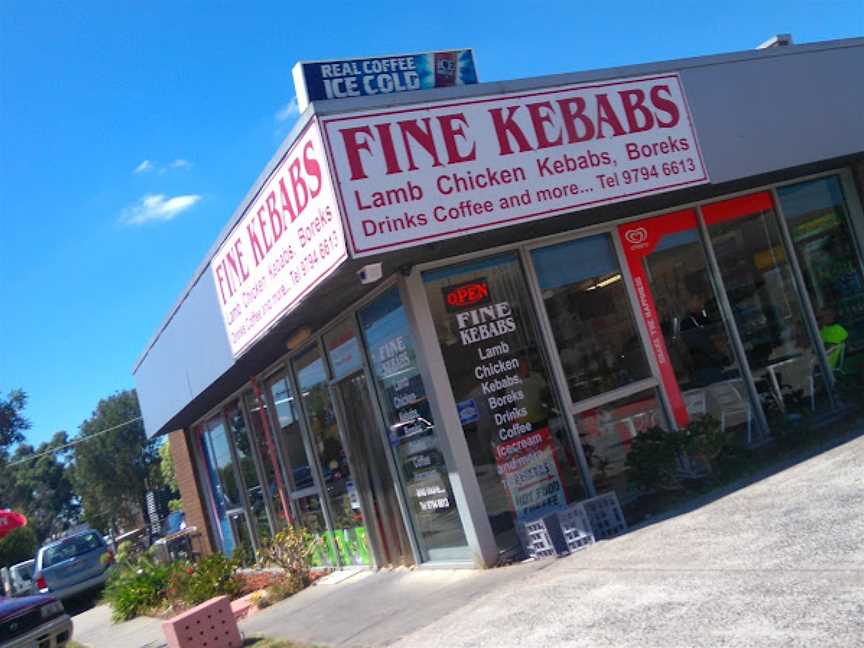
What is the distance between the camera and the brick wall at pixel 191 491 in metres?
17.9

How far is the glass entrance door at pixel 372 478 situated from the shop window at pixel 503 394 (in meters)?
1.64

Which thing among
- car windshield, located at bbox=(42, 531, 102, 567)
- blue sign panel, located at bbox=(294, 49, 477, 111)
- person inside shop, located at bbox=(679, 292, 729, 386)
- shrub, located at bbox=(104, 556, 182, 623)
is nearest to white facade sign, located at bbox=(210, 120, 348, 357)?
blue sign panel, located at bbox=(294, 49, 477, 111)

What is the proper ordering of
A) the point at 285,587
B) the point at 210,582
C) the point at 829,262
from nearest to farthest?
the point at 829,262 < the point at 285,587 < the point at 210,582

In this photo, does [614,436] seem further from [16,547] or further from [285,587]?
[16,547]

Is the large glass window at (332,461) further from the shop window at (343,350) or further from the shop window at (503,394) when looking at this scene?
the shop window at (503,394)

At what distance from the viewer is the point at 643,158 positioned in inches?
327

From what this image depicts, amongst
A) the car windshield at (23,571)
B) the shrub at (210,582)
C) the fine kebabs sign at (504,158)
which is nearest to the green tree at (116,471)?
the car windshield at (23,571)

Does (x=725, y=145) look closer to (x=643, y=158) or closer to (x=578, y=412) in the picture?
(x=643, y=158)

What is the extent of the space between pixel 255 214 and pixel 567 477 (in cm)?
411

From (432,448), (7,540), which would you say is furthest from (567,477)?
(7,540)

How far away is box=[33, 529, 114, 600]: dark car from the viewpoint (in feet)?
65.4

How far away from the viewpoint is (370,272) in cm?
749

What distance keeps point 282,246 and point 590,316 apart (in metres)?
3.27

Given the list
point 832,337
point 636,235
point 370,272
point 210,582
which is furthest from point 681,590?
point 210,582
